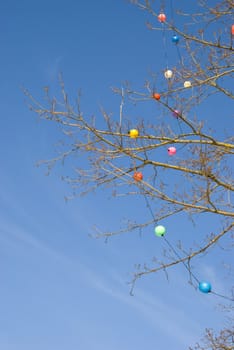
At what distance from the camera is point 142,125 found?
555 centimetres

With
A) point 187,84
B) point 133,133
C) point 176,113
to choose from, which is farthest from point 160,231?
point 187,84

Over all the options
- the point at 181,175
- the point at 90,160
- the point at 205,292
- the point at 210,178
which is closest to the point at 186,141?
the point at 181,175

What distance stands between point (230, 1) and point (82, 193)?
3.06 metres

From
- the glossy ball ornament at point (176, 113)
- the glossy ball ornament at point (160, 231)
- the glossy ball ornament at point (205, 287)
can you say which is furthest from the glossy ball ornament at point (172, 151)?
the glossy ball ornament at point (205, 287)

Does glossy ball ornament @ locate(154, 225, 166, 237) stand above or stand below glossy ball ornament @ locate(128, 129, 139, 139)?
below

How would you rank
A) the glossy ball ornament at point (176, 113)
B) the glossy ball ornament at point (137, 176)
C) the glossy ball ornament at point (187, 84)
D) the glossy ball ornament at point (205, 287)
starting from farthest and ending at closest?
the glossy ball ornament at point (187, 84)
the glossy ball ornament at point (176, 113)
the glossy ball ornament at point (137, 176)
the glossy ball ornament at point (205, 287)

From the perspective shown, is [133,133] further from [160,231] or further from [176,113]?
[160,231]

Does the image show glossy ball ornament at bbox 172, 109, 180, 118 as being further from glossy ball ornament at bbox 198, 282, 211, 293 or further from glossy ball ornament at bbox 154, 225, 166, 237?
glossy ball ornament at bbox 198, 282, 211, 293

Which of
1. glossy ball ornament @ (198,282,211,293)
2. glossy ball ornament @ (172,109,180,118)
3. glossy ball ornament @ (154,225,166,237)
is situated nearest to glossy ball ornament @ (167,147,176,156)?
glossy ball ornament @ (172,109,180,118)

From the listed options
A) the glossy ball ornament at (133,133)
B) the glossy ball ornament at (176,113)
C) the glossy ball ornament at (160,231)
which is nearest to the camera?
the glossy ball ornament at (160,231)

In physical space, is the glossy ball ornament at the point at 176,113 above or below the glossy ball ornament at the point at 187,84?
below

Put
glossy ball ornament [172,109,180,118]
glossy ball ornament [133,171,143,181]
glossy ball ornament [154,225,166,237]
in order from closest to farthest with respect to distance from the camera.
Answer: glossy ball ornament [133,171,143,181]
glossy ball ornament [154,225,166,237]
glossy ball ornament [172,109,180,118]

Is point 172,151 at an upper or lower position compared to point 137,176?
upper

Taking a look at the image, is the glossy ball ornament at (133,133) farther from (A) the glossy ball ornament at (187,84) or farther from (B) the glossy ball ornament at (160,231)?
(A) the glossy ball ornament at (187,84)
